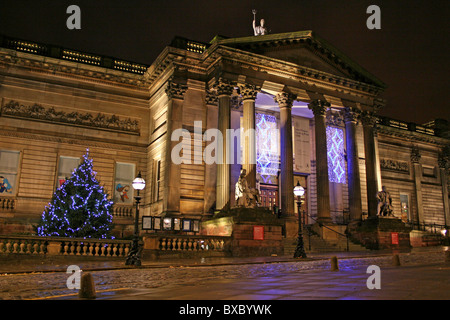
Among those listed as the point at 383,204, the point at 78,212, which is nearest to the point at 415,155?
the point at 383,204

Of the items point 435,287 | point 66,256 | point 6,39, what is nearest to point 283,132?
point 66,256

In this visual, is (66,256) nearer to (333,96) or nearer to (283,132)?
(283,132)

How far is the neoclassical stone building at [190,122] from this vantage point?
28.4 m

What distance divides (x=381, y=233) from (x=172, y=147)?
53.3 feet

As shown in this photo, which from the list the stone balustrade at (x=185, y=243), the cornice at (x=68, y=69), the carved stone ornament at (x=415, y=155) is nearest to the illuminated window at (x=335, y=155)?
the carved stone ornament at (x=415, y=155)

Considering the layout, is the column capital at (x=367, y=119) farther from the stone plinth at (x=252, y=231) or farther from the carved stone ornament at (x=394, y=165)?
the stone plinth at (x=252, y=231)

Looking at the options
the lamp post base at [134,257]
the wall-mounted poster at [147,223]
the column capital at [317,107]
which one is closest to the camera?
the lamp post base at [134,257]

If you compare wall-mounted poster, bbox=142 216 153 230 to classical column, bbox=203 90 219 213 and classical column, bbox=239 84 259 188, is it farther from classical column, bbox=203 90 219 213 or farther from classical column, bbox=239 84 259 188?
classical column, bbox=239 84 259 188

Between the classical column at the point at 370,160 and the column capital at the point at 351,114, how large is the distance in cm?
73

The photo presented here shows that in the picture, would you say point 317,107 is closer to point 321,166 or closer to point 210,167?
point 321,166

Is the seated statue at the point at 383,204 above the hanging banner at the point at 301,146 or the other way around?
the other way around

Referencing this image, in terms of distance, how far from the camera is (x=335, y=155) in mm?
36375

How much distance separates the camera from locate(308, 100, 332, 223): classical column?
30250 mm

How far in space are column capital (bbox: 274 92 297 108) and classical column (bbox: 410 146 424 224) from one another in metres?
24.0
